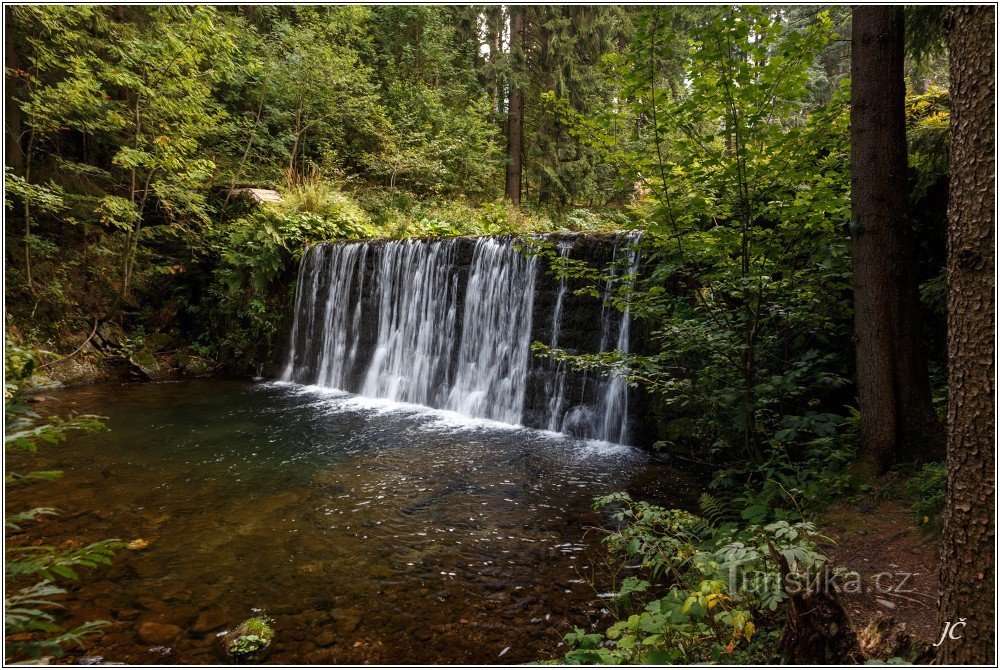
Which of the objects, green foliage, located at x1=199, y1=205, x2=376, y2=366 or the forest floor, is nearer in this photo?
the forest floor

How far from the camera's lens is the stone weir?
7.14 metres

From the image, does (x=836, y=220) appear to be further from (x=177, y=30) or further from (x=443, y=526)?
(x=177, y=30)

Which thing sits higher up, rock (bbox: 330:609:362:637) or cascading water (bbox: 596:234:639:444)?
cascading water (bbox: 596:234:639:444)

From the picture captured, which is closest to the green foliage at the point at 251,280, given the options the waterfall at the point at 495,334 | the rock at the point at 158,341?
the rock at the point at 158,341

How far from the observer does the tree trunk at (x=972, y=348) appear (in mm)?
1615

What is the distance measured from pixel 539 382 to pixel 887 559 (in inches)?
206

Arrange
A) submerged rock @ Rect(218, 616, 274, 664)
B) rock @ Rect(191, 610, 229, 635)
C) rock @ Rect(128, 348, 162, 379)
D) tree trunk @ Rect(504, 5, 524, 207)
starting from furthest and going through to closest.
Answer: tree trunk @ Rect(504, 5, 524, 207), rock @ Rect(128, 348, 162, 379), rock @ Rect(191, 610, 229, 635), submerged rock @ Rect(218, 616, 274, 664)

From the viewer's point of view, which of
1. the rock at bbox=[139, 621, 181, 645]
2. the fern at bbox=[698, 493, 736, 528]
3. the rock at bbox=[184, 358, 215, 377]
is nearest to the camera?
the rock at bbox=[139, 621, 181, 645]

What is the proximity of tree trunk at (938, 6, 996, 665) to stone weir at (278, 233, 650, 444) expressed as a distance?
3955mm

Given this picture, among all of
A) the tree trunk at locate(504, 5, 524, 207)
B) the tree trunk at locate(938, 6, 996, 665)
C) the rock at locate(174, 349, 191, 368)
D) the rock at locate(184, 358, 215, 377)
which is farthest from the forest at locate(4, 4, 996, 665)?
the tree trunk at locate(504, 5, 524, 207)

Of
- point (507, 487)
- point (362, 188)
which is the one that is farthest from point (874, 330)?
point (362, 188)

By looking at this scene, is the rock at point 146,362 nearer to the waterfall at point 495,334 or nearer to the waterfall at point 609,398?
the waterfall at point 495,334

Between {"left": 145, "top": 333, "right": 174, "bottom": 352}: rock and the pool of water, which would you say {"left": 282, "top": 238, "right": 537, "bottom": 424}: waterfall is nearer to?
the pool of water

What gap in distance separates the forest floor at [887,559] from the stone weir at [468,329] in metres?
2.99
